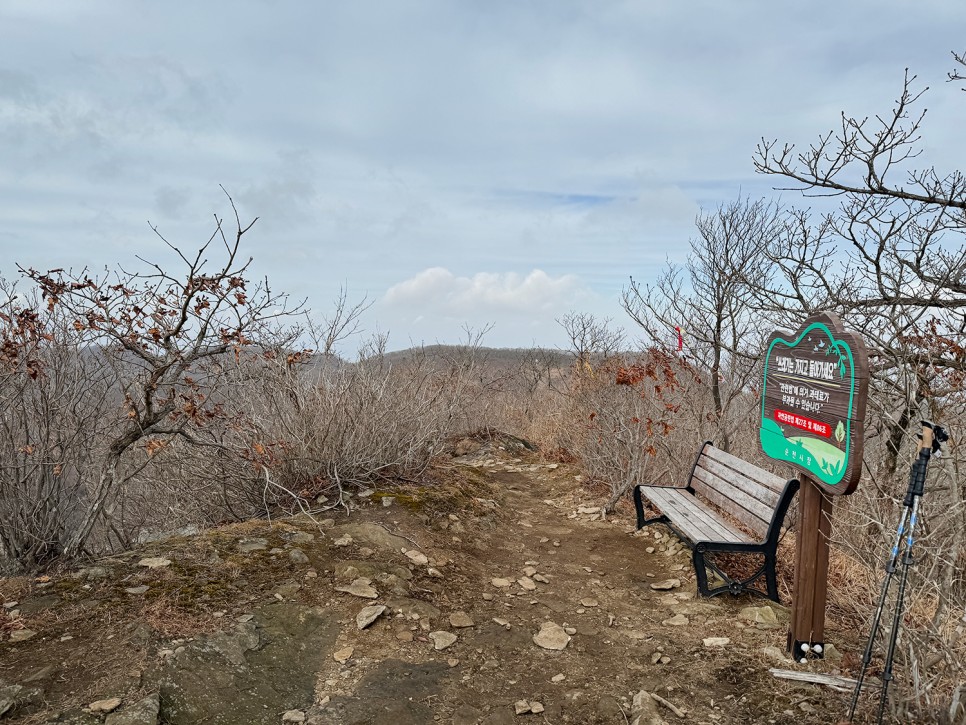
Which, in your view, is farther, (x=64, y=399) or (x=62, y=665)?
(x=64, y=399)

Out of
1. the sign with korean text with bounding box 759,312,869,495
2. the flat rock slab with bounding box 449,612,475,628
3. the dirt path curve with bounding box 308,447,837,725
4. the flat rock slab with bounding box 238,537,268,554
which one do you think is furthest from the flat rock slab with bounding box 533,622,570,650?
the flat rock slab with bounding box 238,537,268,554

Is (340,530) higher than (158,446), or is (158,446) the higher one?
(158,446)

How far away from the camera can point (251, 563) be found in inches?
163

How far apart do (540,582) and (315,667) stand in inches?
76.9

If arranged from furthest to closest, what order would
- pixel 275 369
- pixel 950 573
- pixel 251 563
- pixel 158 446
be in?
pixel 275 369, pixel 158 446, pixel 251 563, pixel 950 573

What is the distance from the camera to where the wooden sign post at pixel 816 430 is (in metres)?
3.01

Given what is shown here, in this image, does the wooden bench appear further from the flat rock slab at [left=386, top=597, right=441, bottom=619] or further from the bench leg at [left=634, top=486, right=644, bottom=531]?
the flat rock slab at [left=386, top=597, right=441, bottom=619]

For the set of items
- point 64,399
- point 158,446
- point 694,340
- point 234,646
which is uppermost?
point 694,340

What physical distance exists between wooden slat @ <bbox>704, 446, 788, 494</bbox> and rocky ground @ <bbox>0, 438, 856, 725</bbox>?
786 mm

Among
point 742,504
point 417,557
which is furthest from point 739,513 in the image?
point 417,557

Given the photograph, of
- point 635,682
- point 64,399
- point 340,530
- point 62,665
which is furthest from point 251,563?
point 635,682

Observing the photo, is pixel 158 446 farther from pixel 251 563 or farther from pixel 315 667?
pixel 315 667

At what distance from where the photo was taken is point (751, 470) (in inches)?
186

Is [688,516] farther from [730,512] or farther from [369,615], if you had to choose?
[369,615]
